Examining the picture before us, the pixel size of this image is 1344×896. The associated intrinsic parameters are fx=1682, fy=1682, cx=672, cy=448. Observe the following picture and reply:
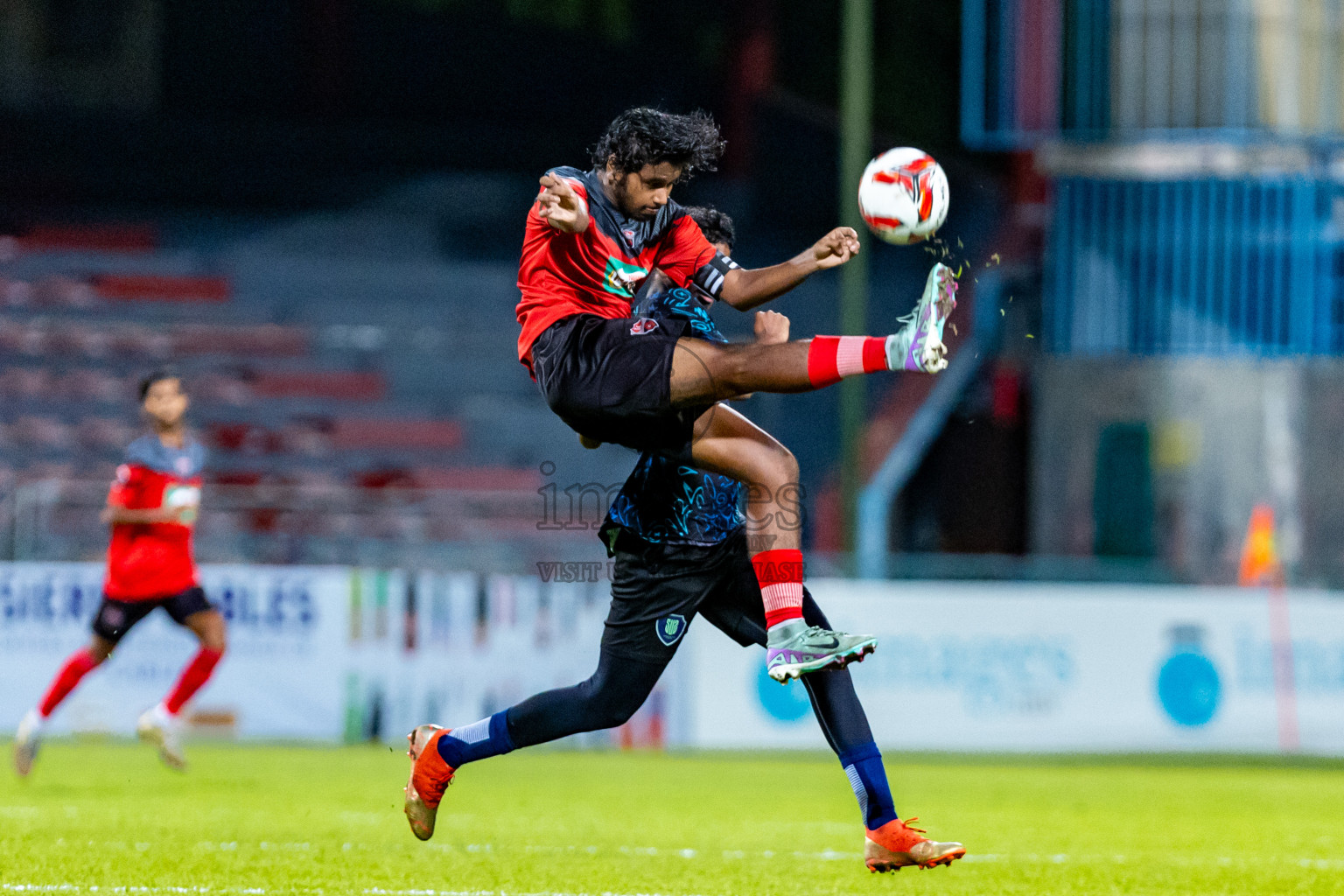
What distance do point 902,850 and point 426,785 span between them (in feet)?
5.67

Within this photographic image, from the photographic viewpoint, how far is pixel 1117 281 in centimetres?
2006

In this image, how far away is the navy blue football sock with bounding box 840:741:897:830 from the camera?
535 centimetres

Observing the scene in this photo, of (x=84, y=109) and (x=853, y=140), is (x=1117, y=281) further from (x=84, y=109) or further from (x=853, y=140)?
(x=84, y=109)

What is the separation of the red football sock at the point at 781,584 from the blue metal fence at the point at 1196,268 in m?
15.2

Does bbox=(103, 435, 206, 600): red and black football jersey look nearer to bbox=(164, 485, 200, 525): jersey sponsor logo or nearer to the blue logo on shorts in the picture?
bbox=(164, 485, 200, 525): jersey sponsor logo

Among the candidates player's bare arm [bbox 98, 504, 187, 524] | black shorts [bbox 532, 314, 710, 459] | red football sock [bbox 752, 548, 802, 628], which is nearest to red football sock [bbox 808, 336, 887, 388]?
black shorts [bbox 532, 314, 710, 459]

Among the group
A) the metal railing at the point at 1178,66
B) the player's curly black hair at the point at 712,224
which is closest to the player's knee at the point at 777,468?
the player's curly black hair at the point at 712,224

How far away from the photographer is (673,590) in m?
5.57

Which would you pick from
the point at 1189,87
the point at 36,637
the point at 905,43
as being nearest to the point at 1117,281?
the point at 1189,87

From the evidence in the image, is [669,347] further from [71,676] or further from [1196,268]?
[1196,268]

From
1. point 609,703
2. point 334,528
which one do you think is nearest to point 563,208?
point 609,703

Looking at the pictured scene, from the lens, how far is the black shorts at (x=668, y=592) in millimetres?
5566

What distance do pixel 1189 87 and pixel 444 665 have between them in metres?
12.6

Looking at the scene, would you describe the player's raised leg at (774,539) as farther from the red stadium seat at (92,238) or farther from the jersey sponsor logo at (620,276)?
the red stadium seat at (92,238)
